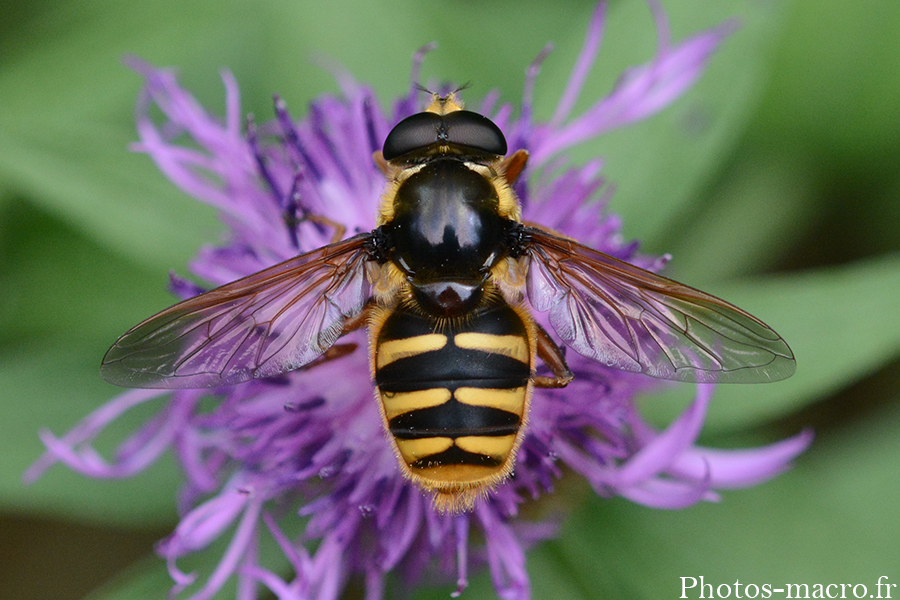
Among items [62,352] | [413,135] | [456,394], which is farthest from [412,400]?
[62,352]

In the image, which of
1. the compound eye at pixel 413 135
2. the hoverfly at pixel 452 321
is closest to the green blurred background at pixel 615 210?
the hoverfly at pixel 452 321

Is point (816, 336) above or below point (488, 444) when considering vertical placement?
above

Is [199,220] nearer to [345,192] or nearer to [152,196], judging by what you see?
[152,196]

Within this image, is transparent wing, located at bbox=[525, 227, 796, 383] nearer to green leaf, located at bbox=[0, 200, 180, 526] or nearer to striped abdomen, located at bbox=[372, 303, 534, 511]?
striped abdomen, located at bbox=[372, 303, 534, 511]

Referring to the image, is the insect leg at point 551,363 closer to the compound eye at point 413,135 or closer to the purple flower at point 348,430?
the purple flower at point 348,430

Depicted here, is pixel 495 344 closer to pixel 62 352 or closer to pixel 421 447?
pixel 421 447

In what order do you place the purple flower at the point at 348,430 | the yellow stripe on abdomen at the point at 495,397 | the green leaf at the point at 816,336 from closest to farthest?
the yellow stripe on abdomen at the point at 495,397 → the purple flower at the point at 348,430 → the green leaf at the point at 816,336
